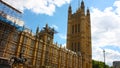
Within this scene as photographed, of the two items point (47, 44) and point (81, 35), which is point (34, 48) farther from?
point (81, 35)

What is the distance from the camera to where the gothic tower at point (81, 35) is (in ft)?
266

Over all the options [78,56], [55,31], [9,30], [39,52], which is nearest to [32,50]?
[39,52]

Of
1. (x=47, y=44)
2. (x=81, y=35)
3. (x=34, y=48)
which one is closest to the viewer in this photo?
(x=34, y=48)

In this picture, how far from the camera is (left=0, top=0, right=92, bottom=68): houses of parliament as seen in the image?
4197cm

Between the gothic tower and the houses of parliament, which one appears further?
the gothic tower

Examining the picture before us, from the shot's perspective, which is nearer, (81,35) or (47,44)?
(47,44)

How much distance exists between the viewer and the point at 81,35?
273 feet

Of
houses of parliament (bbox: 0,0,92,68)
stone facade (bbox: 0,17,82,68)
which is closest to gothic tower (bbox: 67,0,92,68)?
houses of parliament (bbox: 0,0,92,68)

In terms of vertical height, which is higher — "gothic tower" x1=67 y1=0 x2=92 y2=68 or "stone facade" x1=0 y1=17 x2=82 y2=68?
"gothic tower" x1=67 y1=0 x2=92 y2=68

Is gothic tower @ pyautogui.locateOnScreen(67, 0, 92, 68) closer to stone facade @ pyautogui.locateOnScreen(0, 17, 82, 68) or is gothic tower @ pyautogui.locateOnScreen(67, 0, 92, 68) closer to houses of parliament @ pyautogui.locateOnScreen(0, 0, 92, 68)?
houses of parliament @ pyautogui.locateOnScreen(0, 0, 92, 68)

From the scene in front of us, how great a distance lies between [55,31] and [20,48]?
23138 mm

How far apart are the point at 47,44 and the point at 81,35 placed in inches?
1199

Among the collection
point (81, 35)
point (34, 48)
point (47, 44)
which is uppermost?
point (81, 35)

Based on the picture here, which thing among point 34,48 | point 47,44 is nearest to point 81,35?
point 47,44
